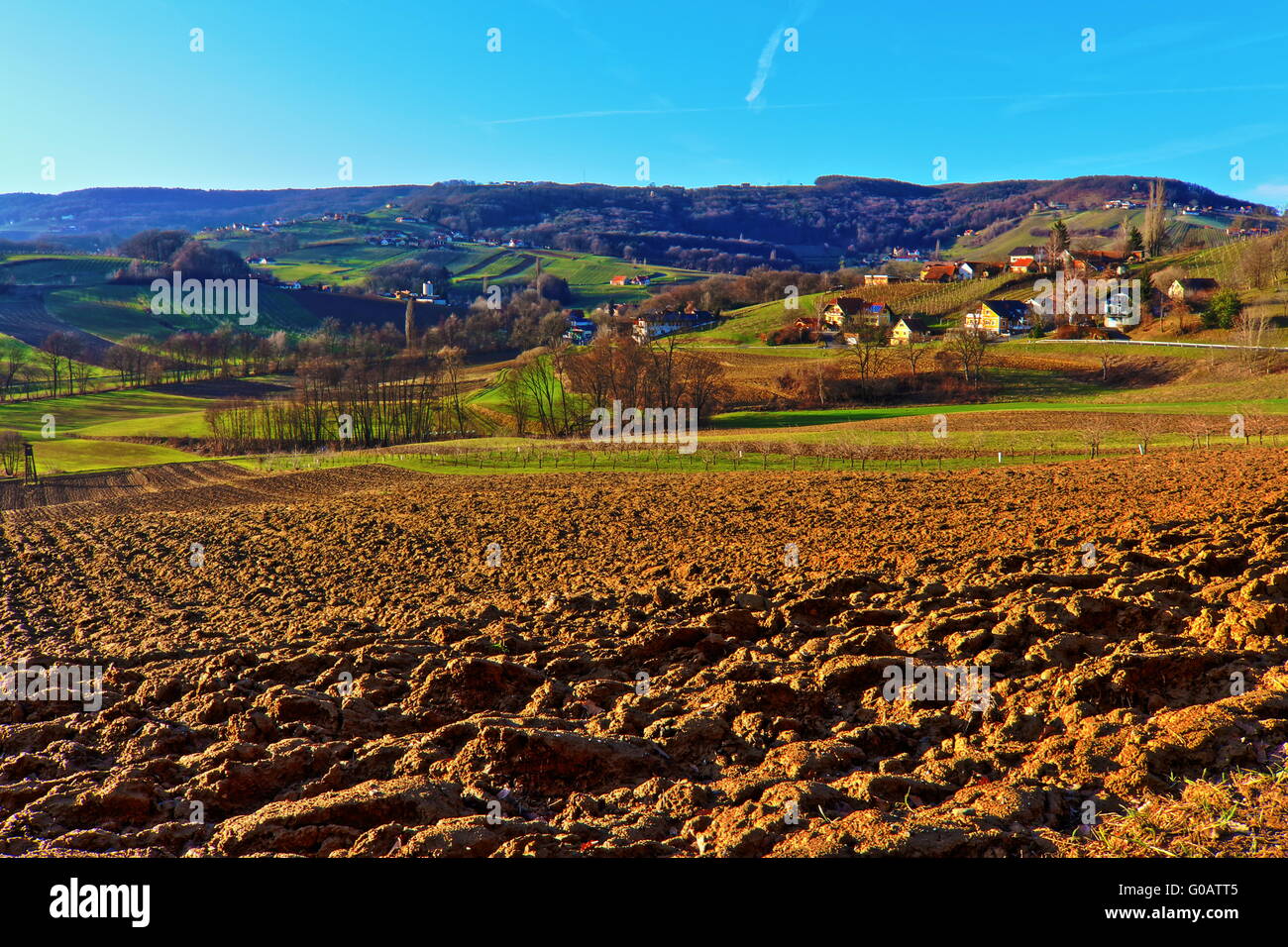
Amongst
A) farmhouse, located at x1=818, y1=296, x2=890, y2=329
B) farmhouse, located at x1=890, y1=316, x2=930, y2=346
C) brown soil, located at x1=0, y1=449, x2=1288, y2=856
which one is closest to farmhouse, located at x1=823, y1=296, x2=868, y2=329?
farmhouse, located at x1=818, y1=296, x2=890, y2=329

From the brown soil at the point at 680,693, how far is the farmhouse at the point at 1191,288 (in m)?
93.4

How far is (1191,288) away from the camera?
342 ft

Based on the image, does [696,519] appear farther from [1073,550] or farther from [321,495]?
[321,495]

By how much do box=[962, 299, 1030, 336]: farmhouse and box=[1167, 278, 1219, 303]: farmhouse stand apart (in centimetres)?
1647

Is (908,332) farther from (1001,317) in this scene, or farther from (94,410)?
(94,410)

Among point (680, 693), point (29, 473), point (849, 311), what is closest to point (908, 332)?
point (849, 311)

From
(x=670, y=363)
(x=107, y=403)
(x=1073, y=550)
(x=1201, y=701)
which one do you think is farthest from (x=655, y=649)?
(x=107, y=403)

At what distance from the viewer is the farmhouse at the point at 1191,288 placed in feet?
329

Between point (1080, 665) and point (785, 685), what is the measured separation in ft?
11.9

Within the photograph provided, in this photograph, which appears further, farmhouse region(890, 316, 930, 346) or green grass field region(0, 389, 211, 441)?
farmhouse region(890, 316, 930, 346)

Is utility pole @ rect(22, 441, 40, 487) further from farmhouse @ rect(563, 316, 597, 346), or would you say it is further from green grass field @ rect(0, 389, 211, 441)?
farmhouse @ rect(563, 316, 597, 346)

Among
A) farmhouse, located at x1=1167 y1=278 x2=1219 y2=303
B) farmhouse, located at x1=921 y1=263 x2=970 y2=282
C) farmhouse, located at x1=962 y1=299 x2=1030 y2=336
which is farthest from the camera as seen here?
farmhouse, located at x1=921 y1=263 x2=970 y2=282

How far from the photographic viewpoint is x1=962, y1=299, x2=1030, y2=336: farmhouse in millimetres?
101062

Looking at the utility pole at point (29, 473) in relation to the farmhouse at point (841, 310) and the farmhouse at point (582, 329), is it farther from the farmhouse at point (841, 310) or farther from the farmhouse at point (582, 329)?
the farmhouse at point (841, 310)
